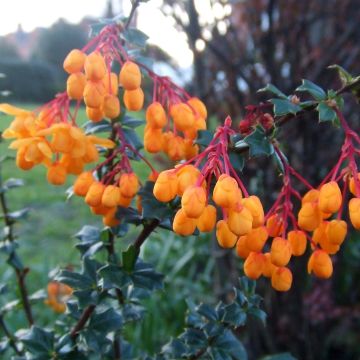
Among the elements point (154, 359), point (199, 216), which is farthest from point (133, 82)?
point (154, 359)

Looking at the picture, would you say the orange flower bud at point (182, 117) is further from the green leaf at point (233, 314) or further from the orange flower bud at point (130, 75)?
Answer: the green leaf at point (233, 314)

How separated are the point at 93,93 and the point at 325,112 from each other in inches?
15.1

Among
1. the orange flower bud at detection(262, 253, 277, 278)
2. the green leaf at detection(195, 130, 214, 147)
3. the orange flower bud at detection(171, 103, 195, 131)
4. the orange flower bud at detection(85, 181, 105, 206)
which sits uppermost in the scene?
the orange flower bud at detection(171, 103, 195, 131)

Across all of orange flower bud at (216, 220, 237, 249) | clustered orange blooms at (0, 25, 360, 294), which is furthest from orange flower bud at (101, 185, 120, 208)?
orange flower bud at (216, 220, 237, 249)

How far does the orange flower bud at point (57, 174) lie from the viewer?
1081 millimetres

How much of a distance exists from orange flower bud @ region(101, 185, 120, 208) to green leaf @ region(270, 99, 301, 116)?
1.03 feet

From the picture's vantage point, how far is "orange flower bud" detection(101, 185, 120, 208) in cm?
98

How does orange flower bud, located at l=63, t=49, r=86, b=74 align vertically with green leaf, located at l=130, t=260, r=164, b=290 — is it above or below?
above

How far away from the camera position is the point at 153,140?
1050mm

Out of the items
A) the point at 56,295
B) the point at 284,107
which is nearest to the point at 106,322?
the point at 284,107

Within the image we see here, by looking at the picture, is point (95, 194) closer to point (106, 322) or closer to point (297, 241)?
point (106, 322)

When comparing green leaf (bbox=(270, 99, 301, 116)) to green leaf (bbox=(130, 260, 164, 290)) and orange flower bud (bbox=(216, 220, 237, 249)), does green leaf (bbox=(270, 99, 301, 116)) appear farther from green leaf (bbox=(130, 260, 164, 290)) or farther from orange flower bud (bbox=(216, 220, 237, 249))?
green leaf (bbox=(130, 260, 164, 290))

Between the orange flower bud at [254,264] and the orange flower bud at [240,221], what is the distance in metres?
0.18

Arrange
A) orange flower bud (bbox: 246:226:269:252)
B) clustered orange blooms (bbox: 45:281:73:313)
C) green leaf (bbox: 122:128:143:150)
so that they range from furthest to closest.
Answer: clustered orange blooms (bbox: 45:281:73:313) < green leaf (bbox: 122:128:143:150) < orange flower bud (bbox: 246:226:269:252)
